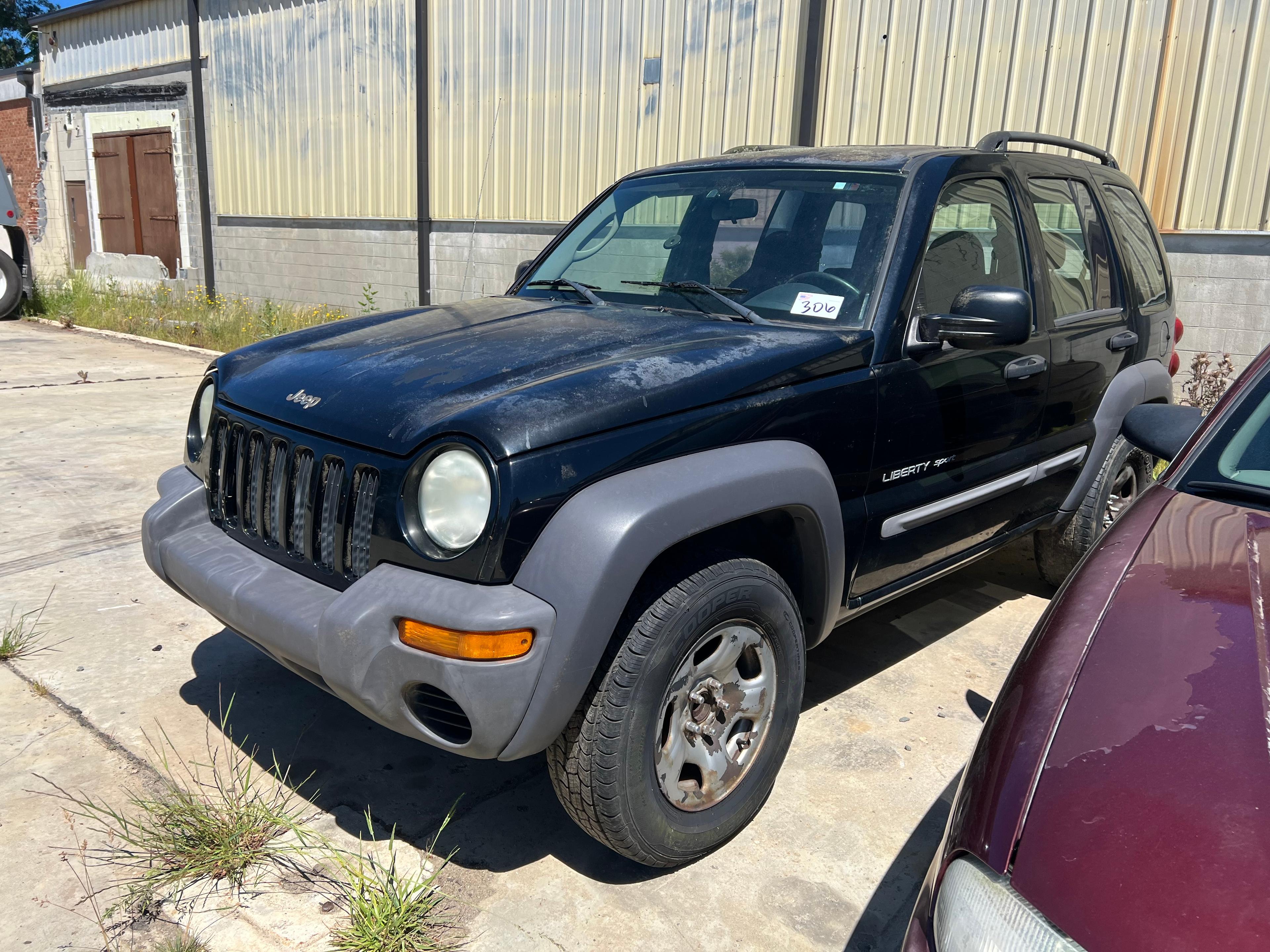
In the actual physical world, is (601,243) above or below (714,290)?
above

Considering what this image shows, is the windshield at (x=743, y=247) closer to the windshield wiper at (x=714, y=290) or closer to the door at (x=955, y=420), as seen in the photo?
the windshield wiper at (x=714, y=290)

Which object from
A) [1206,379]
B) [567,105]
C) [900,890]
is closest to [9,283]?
→ [567,105]

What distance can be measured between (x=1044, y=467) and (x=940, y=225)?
1.06 m

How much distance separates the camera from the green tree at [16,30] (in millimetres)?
33656

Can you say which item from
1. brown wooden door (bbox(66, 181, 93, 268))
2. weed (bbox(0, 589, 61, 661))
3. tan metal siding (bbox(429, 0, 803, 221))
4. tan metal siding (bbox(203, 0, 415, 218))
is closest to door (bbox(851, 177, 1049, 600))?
weed (bbox(0, 589, 61, 661))

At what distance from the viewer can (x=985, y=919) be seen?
128cm

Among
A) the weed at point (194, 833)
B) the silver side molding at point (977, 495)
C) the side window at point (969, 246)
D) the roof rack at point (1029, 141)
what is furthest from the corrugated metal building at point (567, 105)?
the weed at point (194, 833)

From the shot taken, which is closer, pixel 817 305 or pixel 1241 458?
pixel 1241 458

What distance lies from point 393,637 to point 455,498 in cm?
33

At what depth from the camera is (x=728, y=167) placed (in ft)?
11.7

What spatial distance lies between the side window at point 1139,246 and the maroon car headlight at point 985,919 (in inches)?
140

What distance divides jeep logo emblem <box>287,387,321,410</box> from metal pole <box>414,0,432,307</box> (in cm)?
958

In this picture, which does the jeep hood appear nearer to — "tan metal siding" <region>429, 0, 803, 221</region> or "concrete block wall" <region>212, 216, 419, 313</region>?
"tan metal siding" <region>429, 0, 803, 221</region>

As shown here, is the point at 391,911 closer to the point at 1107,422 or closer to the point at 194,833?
the point at 194,833
